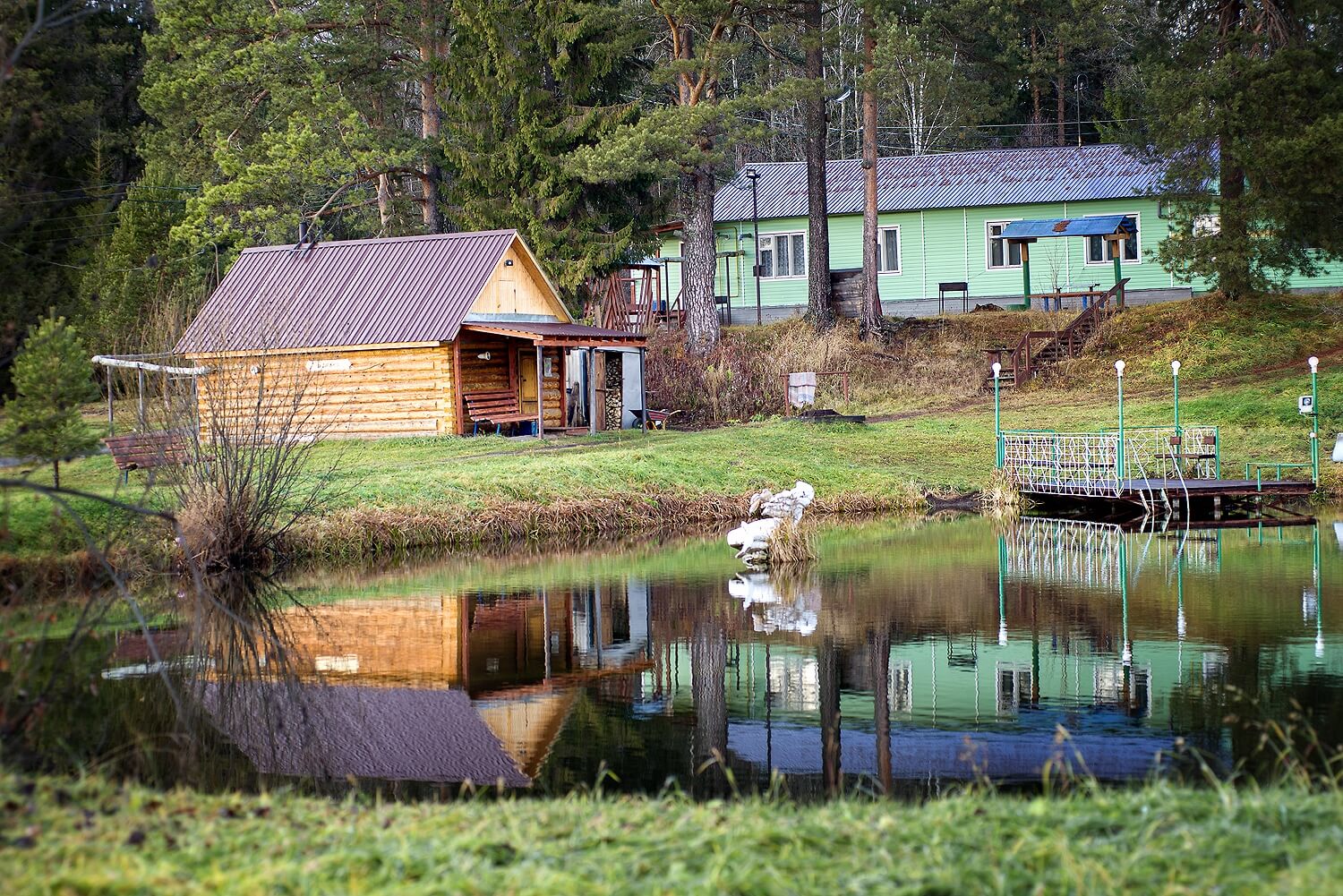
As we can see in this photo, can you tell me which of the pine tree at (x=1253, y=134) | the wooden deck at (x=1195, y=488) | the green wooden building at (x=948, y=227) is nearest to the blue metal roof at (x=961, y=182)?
the green wooden building at (x=948, y=227)

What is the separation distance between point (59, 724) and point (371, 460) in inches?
647

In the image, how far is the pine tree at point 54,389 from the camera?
16.8m

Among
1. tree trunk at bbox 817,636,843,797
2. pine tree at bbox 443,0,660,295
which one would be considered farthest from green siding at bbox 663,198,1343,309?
tree trunk at bbox 817,636,843,797

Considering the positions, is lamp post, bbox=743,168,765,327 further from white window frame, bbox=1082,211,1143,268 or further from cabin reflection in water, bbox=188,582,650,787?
cabin reflection in water, bbox=188,582,650,787

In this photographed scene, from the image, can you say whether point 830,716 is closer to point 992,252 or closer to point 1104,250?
point 1104,250

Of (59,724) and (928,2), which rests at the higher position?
(928,2)

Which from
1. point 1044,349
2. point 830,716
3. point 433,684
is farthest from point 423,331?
point 830,716

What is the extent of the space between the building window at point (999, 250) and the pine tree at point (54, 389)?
102 ft

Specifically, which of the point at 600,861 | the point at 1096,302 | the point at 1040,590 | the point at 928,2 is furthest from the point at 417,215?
the point at 600,861

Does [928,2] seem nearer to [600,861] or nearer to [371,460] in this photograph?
[371,460]

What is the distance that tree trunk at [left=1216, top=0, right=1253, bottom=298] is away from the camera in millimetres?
32469

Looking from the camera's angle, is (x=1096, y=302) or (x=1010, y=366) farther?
(x=1096, y=302)

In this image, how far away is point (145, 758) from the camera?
9.54 m

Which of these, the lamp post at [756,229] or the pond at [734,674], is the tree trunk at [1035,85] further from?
the pond at [734,674]
